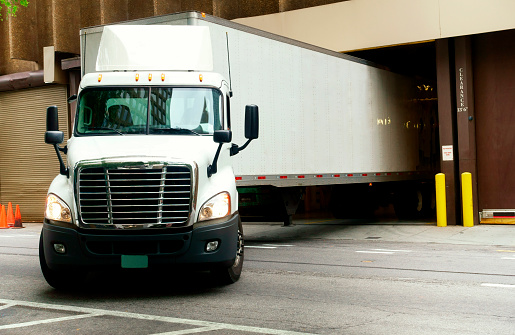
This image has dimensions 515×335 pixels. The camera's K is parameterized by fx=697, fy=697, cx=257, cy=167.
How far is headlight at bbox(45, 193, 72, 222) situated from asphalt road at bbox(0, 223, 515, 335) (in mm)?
967

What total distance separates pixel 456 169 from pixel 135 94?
1241 cm

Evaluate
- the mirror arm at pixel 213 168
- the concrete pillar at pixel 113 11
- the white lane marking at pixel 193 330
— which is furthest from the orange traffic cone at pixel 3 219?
the white lane marking at pixel 193 330

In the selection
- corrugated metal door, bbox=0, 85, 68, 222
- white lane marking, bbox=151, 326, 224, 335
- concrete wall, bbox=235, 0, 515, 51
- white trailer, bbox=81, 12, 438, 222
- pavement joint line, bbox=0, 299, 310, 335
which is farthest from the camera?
corrugated metal door, bbox=0, 85, 68, 222

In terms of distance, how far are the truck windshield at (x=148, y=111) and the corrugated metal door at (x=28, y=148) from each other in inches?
680

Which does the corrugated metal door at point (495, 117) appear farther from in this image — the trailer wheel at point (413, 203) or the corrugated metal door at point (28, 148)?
the corrugated metal door at point (28, 148)

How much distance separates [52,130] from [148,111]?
125cm

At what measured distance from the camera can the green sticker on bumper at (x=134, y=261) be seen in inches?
312

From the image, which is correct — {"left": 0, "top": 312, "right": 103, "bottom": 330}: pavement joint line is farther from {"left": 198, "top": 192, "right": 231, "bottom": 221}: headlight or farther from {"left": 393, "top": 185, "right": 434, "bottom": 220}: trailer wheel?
{"left": 393, "top": 185, "right": 434, "bottom": 220}: trailer wheel

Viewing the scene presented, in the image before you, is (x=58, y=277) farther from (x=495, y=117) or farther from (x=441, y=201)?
(x=495, y=117)

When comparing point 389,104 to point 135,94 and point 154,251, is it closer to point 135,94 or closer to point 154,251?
point 135,94

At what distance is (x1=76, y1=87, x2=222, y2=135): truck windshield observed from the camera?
29.3 ft

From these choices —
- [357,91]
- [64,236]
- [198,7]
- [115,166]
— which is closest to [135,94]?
[115,166]

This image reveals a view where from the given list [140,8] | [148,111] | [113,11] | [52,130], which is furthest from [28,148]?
[148,111]

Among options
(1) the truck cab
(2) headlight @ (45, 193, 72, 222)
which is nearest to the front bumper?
(1) the truck cab
